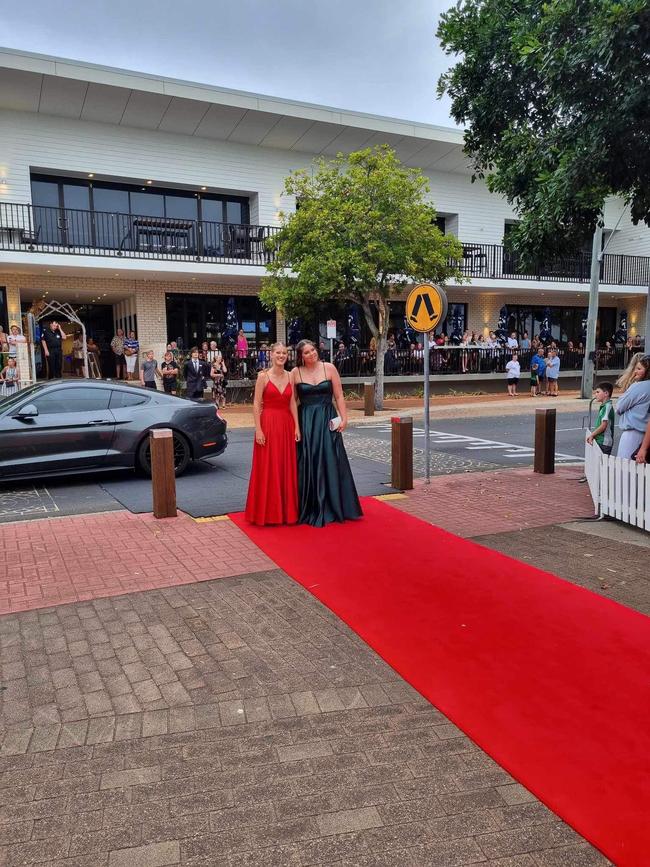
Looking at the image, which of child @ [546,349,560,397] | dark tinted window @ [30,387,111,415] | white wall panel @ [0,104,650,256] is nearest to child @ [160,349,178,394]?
white wall panel @ [0,104,650,256]

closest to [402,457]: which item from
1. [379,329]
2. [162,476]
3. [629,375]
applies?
[629,375]

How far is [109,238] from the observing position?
19.8m

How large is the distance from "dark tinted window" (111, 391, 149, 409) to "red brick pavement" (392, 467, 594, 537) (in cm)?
379

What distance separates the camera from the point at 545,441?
9.17 metres

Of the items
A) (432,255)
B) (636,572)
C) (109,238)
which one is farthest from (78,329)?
(636,572)

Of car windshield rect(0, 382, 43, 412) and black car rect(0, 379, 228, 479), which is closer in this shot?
black car rect(0, 379, 228, 479)

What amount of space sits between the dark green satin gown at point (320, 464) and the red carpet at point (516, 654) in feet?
1.27

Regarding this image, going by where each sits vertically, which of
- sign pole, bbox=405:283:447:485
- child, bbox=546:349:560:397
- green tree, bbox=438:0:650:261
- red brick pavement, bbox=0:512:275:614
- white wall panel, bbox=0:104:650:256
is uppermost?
white wall panel, bbox=0:104:650:256

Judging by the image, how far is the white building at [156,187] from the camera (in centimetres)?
1852

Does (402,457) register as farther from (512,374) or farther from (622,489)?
(512,374)

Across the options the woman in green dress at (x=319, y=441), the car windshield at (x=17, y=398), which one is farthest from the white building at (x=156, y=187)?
the woman in green dress at (x=319, y=441)

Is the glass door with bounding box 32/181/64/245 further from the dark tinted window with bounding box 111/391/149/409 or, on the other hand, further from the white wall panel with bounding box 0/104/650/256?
the dark tinted window with bounding box 111/391/149/409

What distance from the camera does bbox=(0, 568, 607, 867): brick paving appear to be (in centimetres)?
239

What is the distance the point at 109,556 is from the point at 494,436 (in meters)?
9.74
